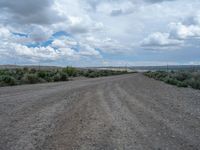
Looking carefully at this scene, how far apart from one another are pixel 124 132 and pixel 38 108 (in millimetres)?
6108

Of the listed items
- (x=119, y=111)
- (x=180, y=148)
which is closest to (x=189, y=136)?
(x=180, y=148)

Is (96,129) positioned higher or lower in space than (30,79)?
higher

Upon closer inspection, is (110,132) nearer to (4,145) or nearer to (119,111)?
(4,145)

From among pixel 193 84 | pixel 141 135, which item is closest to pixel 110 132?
pixel 141 135

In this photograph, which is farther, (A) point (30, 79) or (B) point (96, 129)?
(A) point (30, 79)

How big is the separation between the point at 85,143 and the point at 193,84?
30.1m

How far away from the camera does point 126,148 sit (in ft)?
22.9

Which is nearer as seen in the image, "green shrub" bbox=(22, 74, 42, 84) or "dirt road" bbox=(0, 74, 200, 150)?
"dirt road" bbox=(0, 74, 200, 150)

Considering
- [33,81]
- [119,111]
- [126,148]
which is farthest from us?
[33,81]

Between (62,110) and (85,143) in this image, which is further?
(62,110)

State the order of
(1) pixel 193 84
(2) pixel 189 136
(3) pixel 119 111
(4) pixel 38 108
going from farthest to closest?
(1) pixel 193 84 < (4) pixel 38 108 < (3) pixel 119 111 < (2) pixel 189 136

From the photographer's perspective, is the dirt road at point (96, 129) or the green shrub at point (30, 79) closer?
the dirt road at point (96, 129)

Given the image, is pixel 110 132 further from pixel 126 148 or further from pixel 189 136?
pixel 189 136

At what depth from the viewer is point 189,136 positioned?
8.22 metres
